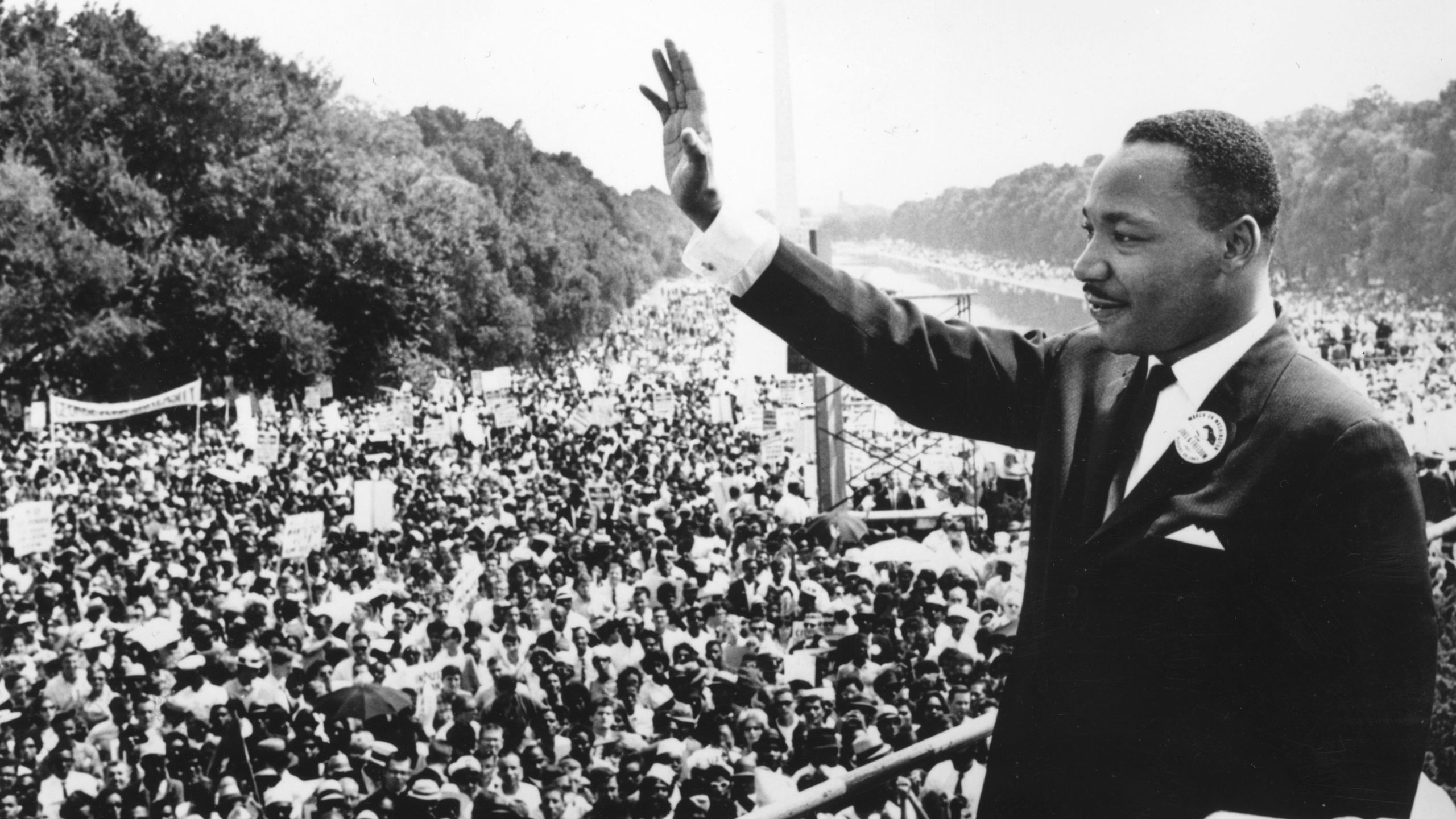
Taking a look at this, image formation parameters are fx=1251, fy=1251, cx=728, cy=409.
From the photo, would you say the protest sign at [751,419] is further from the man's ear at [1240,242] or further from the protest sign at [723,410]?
the man's ear at [1240,242]

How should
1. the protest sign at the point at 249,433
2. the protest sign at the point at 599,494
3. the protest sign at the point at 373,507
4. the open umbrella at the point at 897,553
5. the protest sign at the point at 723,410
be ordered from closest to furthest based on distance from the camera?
the open umbrella at the point at 897,553
the protest sign at the point at 373,507
the protest sign at the point at 599,494
the protest sign at the point at 249,433
the protest sign at the point at 723,410

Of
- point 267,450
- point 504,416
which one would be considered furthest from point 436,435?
point 267,450

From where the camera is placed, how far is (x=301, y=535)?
12.3 meters

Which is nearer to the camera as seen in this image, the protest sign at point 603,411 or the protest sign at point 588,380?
the protest sign at point 603,411

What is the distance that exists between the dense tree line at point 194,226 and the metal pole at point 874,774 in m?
27.5

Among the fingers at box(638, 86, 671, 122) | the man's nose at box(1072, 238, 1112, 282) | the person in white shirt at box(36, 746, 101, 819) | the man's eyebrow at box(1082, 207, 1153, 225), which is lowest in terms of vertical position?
the person in white shirt at box(36, 746, 101, 819)

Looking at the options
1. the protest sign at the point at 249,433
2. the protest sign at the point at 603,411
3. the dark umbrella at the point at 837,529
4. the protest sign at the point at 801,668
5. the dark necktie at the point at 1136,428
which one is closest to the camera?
the dark necktie at the point at 1136,428

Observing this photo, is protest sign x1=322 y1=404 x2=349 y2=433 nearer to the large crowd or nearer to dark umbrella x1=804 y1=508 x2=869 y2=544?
the large crowd

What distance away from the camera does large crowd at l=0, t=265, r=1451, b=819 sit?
6504 mm


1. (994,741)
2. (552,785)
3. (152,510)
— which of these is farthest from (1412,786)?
(152,510)

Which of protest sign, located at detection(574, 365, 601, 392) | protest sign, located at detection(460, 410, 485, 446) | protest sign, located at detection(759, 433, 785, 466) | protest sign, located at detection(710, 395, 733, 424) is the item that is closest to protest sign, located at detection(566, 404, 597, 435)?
protest sign, located at detection(460, 410, 485, 446)

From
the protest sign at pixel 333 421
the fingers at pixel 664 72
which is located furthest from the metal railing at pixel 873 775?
the protest sign at pixel 333 421

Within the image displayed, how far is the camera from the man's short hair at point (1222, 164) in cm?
135

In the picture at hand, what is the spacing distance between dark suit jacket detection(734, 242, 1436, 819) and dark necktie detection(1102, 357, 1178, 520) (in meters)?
0.02
